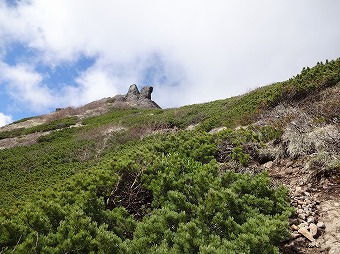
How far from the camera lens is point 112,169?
321 inches

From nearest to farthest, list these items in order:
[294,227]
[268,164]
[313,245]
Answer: [313,245] < [294,227] < [268,164]

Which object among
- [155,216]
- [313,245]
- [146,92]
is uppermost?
[146,92]

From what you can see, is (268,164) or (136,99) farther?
(136,99)

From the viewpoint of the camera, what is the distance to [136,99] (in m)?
52.3

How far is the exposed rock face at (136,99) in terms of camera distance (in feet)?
158

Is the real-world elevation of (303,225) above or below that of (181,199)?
below

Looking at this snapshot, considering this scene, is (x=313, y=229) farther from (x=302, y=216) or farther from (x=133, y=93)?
(x=133, y=93)

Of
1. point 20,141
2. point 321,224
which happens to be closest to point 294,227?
point 321,224

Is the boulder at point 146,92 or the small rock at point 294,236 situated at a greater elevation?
the boulder at point 146,92

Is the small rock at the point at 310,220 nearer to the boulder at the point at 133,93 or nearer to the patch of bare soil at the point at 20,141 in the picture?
the patch of bare soil at the point at 20,141

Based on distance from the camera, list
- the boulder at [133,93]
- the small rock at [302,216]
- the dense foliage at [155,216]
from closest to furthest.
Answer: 1. the dense foliage at [155,216]
2. the small rock at [302,216]
3. the boulder at [133,93]

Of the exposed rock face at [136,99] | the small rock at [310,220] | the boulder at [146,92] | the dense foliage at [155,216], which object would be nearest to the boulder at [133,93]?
the exposed rock face at [136,99]

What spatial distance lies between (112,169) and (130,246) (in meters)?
3.68

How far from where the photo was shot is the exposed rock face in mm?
48053
